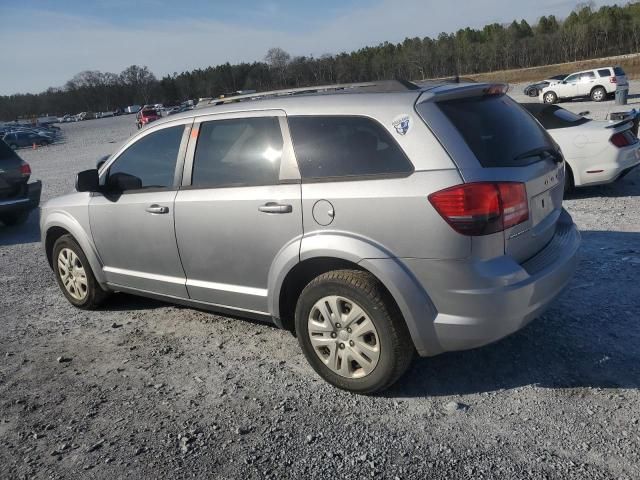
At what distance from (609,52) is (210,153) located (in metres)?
117

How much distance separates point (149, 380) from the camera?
13.1 feet

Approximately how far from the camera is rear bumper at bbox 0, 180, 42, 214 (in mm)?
9242

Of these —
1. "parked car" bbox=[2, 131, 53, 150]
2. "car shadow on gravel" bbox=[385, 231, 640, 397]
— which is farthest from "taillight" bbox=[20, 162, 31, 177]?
"parked car" bbox=[2, 131, 53, 150]

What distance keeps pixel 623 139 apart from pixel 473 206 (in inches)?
237

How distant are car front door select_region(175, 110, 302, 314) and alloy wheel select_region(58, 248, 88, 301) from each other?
161cm

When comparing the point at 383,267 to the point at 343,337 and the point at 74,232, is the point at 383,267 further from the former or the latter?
the point at 74,232

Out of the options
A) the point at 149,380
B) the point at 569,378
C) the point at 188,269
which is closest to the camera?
the point at 569,378

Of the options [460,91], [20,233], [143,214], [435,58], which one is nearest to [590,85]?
[20,233]

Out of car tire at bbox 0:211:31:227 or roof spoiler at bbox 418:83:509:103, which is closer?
roof spoiler at bbox 418:83:509:103

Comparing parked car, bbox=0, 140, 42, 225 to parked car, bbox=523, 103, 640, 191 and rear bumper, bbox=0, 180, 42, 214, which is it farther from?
parked car, bbox=523, 103, 640, 191

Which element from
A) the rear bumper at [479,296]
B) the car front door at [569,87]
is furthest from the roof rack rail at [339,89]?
the car front door at [569,87]

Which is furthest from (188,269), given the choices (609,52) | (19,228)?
(609,52)

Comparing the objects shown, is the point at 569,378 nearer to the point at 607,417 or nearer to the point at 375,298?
the point at 607,417

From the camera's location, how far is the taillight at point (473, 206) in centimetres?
298
